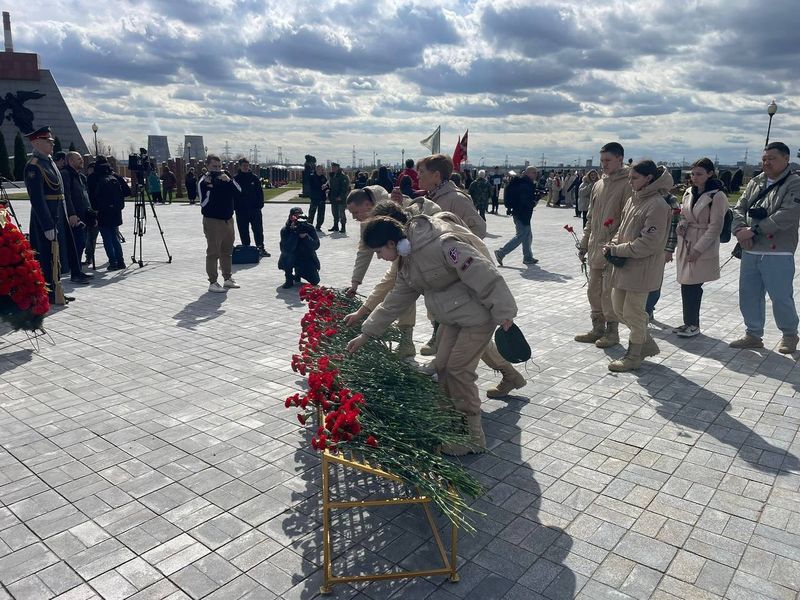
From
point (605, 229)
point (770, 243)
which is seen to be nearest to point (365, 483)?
point (605, 229)

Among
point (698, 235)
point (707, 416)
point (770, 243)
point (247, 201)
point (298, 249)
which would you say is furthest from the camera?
point (247, 201)

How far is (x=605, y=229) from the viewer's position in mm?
6238

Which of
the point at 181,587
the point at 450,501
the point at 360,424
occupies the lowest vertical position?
the point at 181,587

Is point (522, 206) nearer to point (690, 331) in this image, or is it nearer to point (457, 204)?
point (690, 331)

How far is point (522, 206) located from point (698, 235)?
5187 millimetres

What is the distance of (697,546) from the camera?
314 centimetres

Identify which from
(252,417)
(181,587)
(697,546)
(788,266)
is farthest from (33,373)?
(788,266)

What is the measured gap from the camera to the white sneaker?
6992 mm

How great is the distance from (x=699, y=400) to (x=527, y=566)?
2924 mm

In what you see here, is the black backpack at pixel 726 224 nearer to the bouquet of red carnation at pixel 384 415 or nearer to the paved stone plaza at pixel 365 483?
the paved stone plaza at pixel 365 483

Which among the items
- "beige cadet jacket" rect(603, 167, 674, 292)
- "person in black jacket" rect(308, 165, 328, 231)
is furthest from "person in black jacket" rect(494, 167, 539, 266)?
"beige cadet jacket" rect(603, 167, 674, 292)

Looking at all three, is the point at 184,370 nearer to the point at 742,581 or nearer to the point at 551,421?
the point at 551,421

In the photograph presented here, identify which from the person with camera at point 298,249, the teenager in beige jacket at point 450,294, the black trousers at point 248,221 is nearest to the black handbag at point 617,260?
the teenager in beige jacket at point 450,294

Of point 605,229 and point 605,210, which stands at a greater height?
point 605,210
